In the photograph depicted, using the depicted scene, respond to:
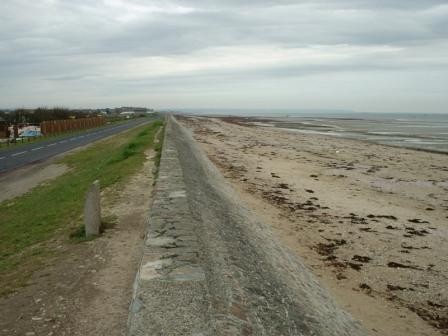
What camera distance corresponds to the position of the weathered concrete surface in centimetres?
381

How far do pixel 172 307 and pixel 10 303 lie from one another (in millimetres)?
2266

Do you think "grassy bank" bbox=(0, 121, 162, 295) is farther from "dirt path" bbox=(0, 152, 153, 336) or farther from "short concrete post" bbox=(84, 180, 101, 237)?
"short concrete post" bbox=(84, 180, 101, 237)

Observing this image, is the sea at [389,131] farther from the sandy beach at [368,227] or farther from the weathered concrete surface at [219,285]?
the weathered concrete surface at [219,285]

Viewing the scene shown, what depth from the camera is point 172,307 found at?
3916 mm

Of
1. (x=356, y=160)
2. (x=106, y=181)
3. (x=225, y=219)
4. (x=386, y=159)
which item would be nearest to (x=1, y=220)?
(x=106, y=181)

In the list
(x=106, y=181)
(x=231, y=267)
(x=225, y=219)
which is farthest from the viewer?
(x=106, y=181)

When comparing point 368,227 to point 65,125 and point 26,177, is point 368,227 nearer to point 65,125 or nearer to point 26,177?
point 26,177

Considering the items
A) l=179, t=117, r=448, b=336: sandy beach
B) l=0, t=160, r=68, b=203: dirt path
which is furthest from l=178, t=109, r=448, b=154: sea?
l=0, t=160, r=68, b=203: dirt path

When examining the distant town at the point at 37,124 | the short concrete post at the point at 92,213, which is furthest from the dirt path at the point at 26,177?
the distant town at the point at 37,124

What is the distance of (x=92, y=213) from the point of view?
7340mm

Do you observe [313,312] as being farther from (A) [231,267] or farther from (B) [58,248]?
(B) [58,248]

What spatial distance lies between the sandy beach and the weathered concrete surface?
2.35 feet

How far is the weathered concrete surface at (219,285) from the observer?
381 centimetres

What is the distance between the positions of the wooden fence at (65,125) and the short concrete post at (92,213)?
133ft
